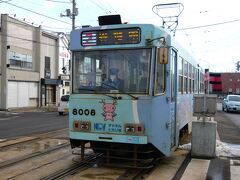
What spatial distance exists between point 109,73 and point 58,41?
145 feet

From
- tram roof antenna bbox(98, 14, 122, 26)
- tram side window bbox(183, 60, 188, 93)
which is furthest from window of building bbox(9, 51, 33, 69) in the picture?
tram roof antenna bbox(98, 14, 122, 26)

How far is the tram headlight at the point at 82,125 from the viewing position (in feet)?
29.1

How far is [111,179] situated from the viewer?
26.3 ft

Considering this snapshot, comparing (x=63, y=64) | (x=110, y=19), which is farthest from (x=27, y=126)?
(x=63, y=64)

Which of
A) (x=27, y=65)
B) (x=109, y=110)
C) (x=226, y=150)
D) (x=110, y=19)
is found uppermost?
(x=27, y=65)

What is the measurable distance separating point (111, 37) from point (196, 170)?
11.9 feet

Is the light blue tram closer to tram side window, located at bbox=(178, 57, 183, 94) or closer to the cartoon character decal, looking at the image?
the cartoon character decal

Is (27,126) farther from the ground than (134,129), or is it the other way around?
(134,129)

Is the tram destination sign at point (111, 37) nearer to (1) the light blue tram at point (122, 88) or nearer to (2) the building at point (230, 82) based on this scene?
(1) the light blue tram at point (122, 88)

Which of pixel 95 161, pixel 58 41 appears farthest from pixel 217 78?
pixel 58 41

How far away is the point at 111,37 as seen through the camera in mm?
8867

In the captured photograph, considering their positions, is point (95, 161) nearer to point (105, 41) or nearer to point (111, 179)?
point (111, 179)

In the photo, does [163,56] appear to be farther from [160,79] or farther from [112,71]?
[112,71]

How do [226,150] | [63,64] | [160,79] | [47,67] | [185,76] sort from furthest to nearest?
[63,64], [47,67], [185,76], [226,150], [160,79]
